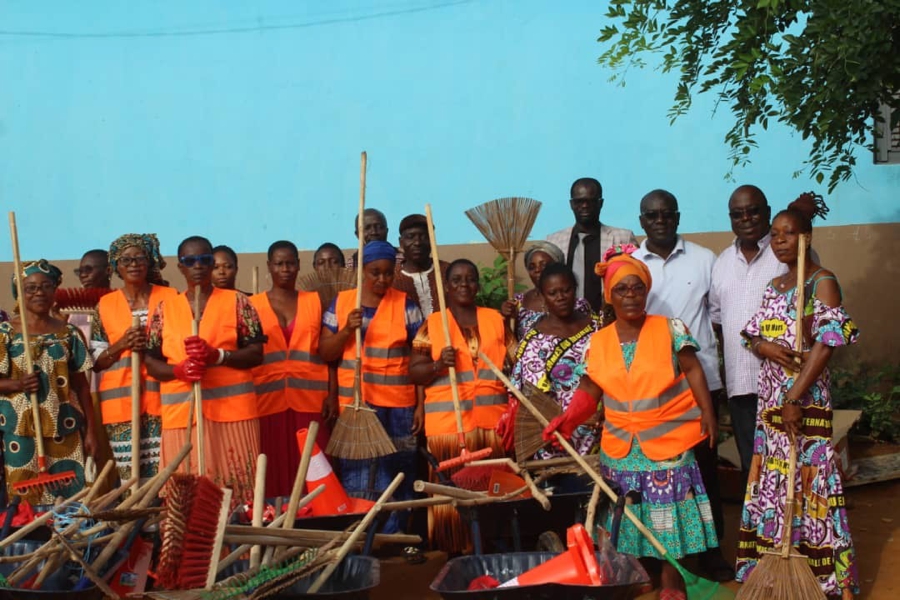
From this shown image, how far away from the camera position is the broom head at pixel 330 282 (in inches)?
258

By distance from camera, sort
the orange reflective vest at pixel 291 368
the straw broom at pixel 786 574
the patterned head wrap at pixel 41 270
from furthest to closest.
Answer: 1. the orange reflective vest at pixel 291 368
2. the patterned head wrap at pixel 41 270
3. the straw broom at pixel 786 574

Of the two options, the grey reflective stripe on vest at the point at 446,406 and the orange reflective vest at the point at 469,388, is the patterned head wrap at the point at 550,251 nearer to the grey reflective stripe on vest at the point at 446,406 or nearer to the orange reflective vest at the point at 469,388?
the orange reflective vest at the point at 469,388

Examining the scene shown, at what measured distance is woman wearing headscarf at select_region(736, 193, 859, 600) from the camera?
15.3 feet

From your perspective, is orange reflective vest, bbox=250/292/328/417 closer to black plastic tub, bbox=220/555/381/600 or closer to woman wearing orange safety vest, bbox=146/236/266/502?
woman wearing orange safety vest, bbox=146/236/266/502

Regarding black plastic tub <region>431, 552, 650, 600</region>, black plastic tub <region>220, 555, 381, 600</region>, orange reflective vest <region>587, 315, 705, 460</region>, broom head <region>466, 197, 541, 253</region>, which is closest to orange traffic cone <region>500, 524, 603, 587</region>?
black plastic tub <region>431, 552, 650, 600</region>

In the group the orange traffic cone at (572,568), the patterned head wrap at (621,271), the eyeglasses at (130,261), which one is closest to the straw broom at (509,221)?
the patterned head wrap at (621,271)

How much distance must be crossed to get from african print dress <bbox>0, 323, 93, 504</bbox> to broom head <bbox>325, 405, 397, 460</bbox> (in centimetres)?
140

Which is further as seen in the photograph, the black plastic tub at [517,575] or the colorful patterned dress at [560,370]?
the colorful patterned dress at [560,370]

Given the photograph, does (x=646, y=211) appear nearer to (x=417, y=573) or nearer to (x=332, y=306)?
(x=332, y=306)

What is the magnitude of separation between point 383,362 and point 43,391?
1.86 metres

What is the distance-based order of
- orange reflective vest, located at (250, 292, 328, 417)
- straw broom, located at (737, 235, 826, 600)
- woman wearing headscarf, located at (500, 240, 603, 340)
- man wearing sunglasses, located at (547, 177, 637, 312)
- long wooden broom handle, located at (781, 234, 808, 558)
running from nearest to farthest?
straw broom, located at (737, 235, 826, 600), long wooden broom handle, located at (781, 234, 808, 558), woman wearing headscarf, located at (500, 240, 603, 340), orange reflective vest, located at (250, 292, 328, 417), man wearing sunglasses, located at (547, 177, 637, 312)

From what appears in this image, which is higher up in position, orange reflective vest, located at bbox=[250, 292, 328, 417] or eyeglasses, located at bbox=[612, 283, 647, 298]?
eyeglasses, located at bbox=[612, 283, 647, 298]

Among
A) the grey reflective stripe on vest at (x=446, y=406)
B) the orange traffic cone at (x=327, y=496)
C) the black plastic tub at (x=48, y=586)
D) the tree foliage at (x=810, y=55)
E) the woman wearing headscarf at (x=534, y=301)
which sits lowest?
the black plastic tub at (x=48, y=586)

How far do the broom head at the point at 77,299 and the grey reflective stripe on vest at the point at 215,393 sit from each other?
60.3 inches
